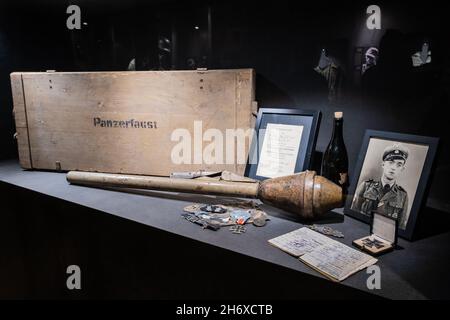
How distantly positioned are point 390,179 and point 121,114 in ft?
3.75

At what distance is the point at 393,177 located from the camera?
3.41ft

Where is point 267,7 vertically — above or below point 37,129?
above

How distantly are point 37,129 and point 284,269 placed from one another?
1.42m

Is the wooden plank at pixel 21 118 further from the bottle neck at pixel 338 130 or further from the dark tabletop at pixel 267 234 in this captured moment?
the bottle neck at pixel 338 130

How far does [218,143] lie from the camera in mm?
1405

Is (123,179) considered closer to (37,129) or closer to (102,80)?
(102,80)

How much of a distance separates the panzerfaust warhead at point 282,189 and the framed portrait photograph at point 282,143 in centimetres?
15

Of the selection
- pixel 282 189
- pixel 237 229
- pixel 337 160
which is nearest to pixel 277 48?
pixel 337 160

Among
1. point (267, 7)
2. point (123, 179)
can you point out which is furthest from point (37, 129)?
point (267, 7)

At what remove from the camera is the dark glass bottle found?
4.09 ft

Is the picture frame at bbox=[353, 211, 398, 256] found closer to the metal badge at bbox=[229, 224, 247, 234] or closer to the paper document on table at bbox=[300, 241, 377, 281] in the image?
the paper document on table at bbox=[300, 241, 377, 281]

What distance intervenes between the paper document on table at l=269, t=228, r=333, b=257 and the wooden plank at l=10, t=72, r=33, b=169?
1.38 m

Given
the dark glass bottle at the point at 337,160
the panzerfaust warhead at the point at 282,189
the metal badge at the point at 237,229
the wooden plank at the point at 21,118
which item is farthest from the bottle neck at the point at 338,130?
the wooden plank at the point at 21,118

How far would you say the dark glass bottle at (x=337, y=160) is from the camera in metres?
1.25
